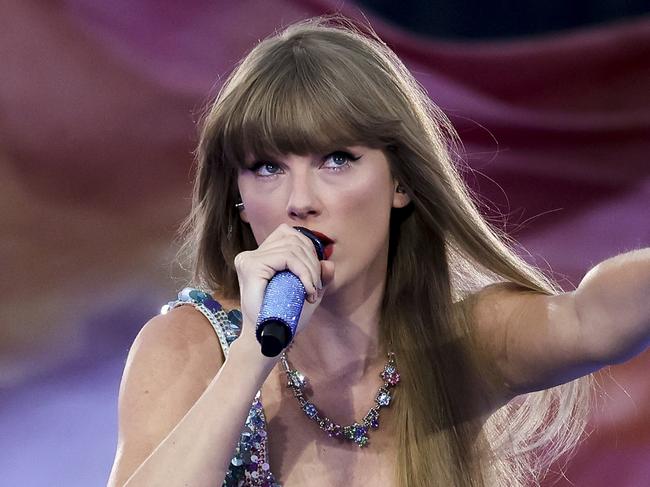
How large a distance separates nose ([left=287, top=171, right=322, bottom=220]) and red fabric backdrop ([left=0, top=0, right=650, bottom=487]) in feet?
3.93

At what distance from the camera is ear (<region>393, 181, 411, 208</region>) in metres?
1.75

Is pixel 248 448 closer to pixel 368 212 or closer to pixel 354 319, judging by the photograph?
pixel 354 319

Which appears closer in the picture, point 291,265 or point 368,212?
point 291,265

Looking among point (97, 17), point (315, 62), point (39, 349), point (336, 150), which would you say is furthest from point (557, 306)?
point (97, 17)

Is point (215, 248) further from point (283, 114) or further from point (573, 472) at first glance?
point (573, 472)

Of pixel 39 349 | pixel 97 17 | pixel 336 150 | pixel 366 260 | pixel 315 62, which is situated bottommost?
pixel 366 260

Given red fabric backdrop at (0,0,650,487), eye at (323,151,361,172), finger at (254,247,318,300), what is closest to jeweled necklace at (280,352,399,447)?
eye at (323,151,361,172)

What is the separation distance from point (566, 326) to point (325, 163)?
0.41 meters

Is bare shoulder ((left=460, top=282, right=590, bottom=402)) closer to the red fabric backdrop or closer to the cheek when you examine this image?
the cheek

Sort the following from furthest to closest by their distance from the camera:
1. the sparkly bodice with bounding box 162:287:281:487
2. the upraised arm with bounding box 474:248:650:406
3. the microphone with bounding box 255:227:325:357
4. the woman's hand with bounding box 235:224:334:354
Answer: the sparkly bodice with bounding box 162:287:281:487 < the upraised arm with bounding box 474:248:650:406 < the woman's hand with bounding box 235:224:334:354 < the microphone with bounding box 255:227:325:357

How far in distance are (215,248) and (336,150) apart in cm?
33

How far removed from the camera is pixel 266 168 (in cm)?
164

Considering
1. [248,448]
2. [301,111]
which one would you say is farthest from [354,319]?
[301,111]

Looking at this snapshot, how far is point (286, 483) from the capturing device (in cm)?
174
